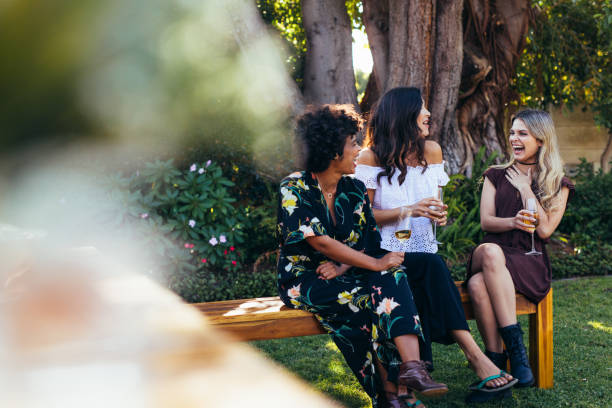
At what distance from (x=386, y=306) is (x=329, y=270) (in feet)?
1.25

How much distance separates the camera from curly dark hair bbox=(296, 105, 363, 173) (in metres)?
3.02

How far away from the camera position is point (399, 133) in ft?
11.6

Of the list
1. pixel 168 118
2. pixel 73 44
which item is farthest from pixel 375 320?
pixel 73 44

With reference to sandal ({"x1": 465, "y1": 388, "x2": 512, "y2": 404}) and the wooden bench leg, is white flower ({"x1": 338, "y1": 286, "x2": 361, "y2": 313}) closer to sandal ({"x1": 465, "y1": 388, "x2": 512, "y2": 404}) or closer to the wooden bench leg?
sandal ({"x1": 465, "y1": 388, "x2": 512, "y2": 404})

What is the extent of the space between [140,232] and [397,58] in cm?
323

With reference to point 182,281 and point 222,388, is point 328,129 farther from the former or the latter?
point 182,281

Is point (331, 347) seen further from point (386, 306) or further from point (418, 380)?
point (418, 380)

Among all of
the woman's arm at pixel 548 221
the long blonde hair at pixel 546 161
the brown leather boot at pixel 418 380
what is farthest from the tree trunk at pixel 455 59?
the brown leather boot at pixel 418 380

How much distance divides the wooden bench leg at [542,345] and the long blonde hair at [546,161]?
22.9 inches

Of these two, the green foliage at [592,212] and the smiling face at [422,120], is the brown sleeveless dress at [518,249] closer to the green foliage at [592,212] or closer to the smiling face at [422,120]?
the smiling face at [422,120]

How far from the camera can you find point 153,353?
2.64 m

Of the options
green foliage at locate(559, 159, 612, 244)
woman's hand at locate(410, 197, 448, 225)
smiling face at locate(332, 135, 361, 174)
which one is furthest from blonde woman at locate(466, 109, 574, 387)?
green foliage at locate(559, 159, 612, 244)

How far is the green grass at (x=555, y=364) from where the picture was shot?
3094mm

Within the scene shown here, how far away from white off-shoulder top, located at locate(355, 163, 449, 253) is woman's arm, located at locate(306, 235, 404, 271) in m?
0.51
